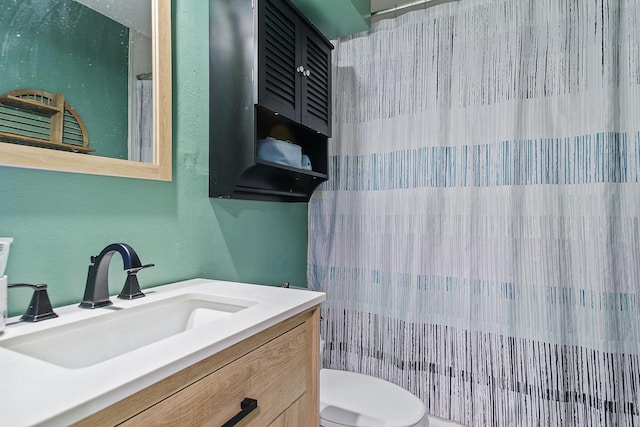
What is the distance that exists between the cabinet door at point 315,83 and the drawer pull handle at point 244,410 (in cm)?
113

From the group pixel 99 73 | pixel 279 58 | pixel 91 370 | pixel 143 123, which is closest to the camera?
pixel 91 370

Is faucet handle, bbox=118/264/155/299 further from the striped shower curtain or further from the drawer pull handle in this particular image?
the striped shower curtain

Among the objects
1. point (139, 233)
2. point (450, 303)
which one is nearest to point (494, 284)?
point (450, 303)

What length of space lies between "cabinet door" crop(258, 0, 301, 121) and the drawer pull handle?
0.95 metres

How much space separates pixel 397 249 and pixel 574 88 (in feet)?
3.38

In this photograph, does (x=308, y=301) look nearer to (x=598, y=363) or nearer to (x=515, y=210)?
(x=515, y=210)

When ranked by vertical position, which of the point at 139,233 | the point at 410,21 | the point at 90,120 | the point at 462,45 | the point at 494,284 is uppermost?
the point at 410,21

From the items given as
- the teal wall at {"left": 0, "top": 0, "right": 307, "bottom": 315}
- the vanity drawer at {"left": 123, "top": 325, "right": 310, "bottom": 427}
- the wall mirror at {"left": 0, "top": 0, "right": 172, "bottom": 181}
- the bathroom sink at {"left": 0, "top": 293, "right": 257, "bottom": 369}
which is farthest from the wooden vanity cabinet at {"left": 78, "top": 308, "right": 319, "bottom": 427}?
the wall mirror at {"left": 0, "top": 0, "right": 172, "bottom": 181}

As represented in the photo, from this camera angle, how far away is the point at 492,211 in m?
1.55

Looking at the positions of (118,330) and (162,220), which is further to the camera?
(162,220)

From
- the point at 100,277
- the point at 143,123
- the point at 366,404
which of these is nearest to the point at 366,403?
the point at 366,404

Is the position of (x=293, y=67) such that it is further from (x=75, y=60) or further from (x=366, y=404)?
(x=366, y=404)

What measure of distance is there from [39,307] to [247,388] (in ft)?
1.62

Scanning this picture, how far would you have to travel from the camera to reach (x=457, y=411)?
1.60m
